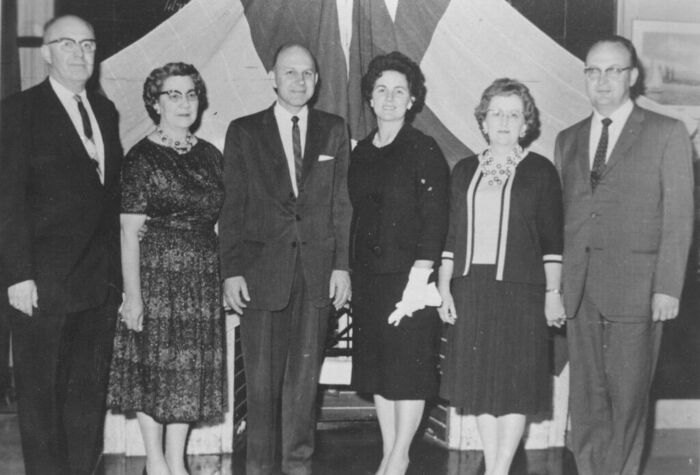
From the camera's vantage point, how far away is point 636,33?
383 centimetres

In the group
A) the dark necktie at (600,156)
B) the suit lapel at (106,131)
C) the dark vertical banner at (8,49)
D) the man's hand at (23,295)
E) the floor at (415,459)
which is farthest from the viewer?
the dark vertical banner at (8,49)

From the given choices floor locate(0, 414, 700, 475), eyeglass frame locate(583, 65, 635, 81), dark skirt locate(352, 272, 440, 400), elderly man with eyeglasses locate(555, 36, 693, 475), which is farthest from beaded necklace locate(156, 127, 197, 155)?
eyeglass frame locate(583, 65, 635, 81)

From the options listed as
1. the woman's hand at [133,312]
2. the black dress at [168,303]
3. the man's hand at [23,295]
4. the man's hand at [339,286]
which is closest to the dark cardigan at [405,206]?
the man's hand at [339,286]

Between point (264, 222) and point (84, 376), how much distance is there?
0.97 m

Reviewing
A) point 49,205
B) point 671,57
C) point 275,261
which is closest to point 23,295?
point 49,205

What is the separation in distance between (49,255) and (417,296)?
1.48m

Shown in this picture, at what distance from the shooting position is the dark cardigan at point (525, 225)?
9.46ft

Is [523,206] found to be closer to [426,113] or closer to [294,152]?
[426,113]

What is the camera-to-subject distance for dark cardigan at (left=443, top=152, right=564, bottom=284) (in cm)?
288

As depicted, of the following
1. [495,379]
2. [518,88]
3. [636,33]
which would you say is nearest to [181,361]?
[495,379]

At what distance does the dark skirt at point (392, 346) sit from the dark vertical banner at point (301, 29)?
3.41ft

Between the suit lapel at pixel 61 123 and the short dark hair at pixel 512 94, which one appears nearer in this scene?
the suit lapel at pixel 61 123

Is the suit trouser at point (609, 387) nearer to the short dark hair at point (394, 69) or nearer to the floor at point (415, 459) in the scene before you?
the floor at point (415, 459)

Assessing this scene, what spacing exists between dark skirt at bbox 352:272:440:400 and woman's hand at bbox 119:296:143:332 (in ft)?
3.01
